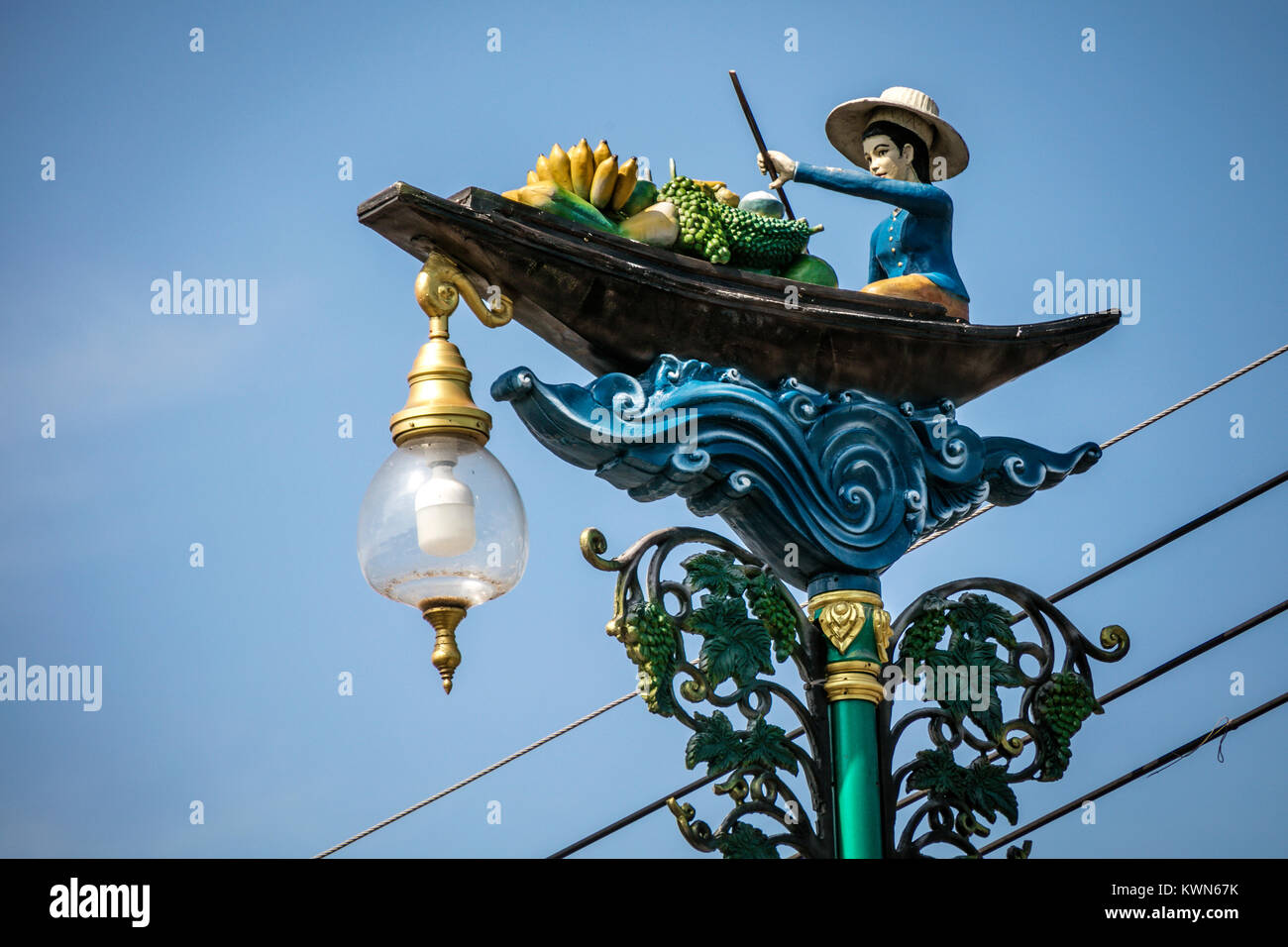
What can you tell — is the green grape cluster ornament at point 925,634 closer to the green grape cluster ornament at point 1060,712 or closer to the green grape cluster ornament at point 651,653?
the green grape cluster ornament at point 1060,712

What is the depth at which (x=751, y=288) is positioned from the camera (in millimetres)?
7305

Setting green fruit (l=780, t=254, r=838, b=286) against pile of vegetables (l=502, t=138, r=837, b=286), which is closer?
pile of vegetables (l=502, t=138, r=837, b=286)

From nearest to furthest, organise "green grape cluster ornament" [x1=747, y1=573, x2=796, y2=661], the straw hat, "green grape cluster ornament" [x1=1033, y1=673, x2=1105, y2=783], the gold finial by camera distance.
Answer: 1. the gold finial
2. "green grape cluster ornament" [x1=747, y1=573, x2=796, y2=661]
3. "green grape cluster ornament" [x1=1033, y1=673, x2=1105, y2=783]
4. the straw hat

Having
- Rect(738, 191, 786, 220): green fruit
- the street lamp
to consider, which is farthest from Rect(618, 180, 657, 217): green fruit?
the street lamp

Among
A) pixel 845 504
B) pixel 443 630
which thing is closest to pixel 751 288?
pixel 845 504

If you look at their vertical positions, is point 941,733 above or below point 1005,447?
below

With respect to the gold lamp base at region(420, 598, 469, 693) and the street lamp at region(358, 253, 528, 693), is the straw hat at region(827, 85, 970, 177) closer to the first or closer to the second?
the street lamp at region(358, 253, 528, 693)

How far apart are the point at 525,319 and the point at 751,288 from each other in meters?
0.88

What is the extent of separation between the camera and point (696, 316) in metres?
7.15

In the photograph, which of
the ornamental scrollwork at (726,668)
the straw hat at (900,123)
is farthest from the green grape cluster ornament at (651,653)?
the straw hat at (900,123)

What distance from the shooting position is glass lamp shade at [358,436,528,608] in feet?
19.9

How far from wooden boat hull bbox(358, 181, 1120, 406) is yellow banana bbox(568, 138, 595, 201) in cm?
23

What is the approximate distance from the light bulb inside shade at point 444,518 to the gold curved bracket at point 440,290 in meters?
0.67
